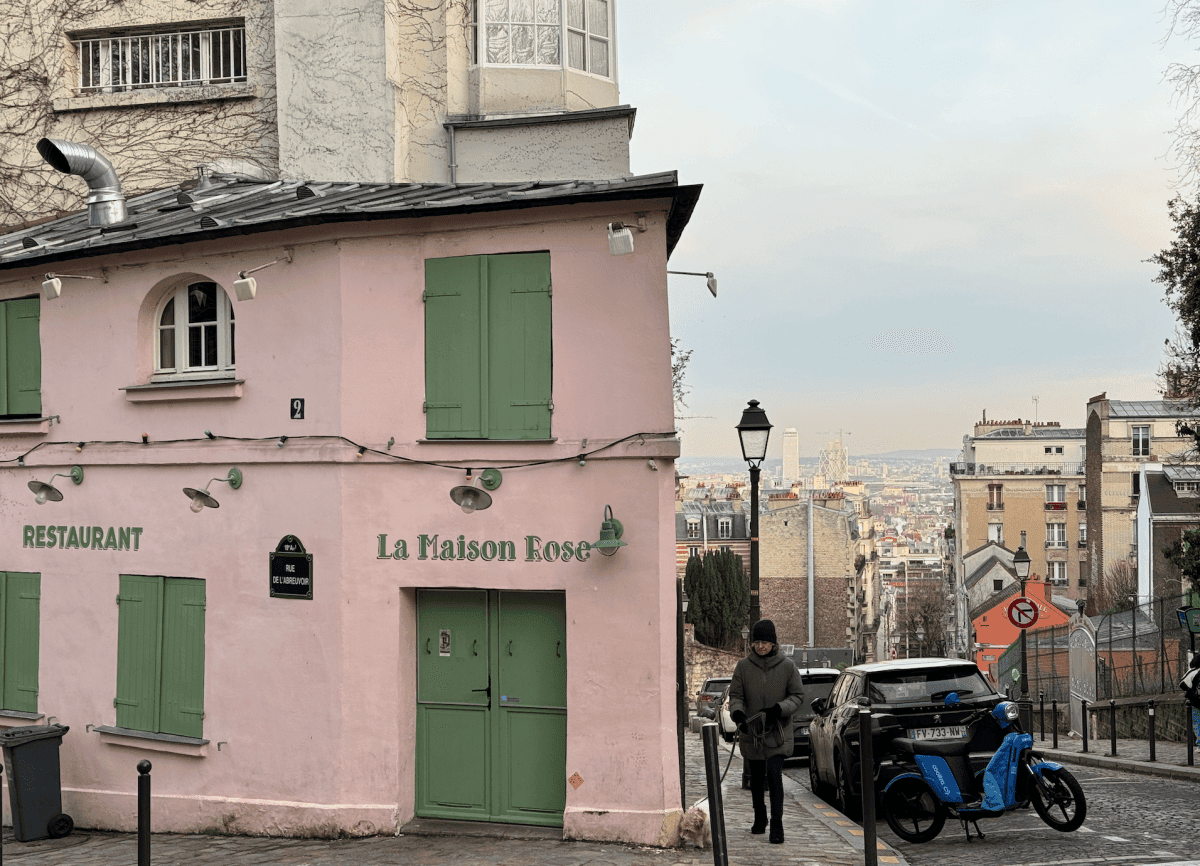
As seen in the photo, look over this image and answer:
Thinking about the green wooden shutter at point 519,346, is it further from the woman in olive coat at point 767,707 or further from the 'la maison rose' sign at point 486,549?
the woman in olive coat at point 767,707

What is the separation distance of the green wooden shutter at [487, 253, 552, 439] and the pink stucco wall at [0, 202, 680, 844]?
0.44 ft

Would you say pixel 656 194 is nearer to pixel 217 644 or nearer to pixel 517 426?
pixel 517 426

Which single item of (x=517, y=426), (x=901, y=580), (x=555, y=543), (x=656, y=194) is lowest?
(x=901, y=580)

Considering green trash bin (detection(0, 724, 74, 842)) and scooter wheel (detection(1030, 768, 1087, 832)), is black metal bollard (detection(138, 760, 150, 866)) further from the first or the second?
scooter wheel (detection(1030, 768, 1087, 832))

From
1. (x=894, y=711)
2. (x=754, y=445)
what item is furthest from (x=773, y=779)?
(x=754, y=445)

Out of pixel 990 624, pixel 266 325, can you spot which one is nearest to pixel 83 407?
pixel 266 325

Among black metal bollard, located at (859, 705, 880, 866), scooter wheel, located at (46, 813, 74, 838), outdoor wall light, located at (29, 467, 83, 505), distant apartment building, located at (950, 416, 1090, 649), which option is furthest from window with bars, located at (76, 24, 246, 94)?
distant apartment building, located at (950, 416, 1090, 649)

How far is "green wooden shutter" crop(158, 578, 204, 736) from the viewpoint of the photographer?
37.2 ft

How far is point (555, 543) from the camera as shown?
10.3 meters

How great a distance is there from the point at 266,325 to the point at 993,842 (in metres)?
8.23

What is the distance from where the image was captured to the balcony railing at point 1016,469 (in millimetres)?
90875

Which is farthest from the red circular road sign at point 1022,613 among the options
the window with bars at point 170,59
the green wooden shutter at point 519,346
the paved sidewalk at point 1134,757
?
the window with bars at point 170,59

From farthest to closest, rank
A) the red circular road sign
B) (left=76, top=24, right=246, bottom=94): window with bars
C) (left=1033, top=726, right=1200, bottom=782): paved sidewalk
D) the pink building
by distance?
the red circular road sign, (left=76, top=24, right=246, bottom=94): window with bars, (left=1033, top=726, right=1200, bottom=782): paved sidewalk, the pink building

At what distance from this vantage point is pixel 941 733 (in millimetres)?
11039
